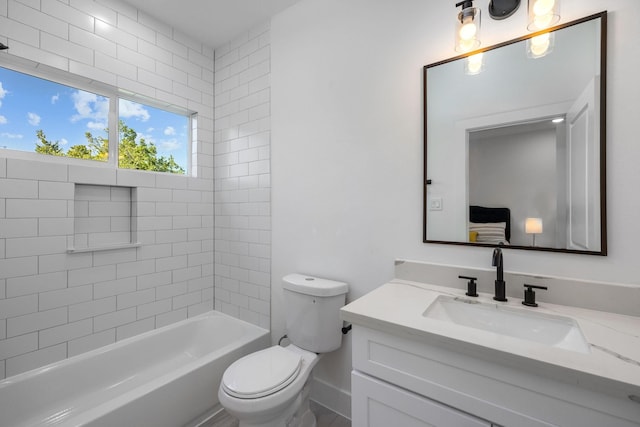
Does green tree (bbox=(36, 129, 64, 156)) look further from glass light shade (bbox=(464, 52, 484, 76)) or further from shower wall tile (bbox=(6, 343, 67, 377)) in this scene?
glass light shade (bbox=(464, 52, 484, 76))

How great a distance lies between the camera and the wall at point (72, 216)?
1533mm

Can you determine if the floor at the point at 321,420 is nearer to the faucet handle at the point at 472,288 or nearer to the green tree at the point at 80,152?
the faucet handle at the point at 472,288

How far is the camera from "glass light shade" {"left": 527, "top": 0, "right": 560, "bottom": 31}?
1.09m

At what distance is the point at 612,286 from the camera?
104cm

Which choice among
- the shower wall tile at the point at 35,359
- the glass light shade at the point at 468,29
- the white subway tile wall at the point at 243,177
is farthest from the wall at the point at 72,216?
the glass light shade at the point at 468,29

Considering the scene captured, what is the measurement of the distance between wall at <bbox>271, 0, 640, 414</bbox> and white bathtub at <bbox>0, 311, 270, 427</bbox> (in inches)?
21.8

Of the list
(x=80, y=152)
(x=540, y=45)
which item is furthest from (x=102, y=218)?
(x=540, y=45)

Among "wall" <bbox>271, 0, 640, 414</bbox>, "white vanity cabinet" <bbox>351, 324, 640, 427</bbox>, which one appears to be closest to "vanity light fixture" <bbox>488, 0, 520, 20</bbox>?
"wall" <bbox>271, 0, 640, 414</bbox>

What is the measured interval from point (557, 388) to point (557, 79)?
1149mm

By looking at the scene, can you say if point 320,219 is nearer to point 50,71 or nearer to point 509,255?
point 509,255

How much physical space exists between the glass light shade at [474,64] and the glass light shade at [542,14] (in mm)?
197

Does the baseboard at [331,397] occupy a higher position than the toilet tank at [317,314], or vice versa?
the toilet tank at [317,314]

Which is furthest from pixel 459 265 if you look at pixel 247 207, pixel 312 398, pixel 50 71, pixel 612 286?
pixel 50 71

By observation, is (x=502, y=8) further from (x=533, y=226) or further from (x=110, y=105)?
(x=110, y=105)
